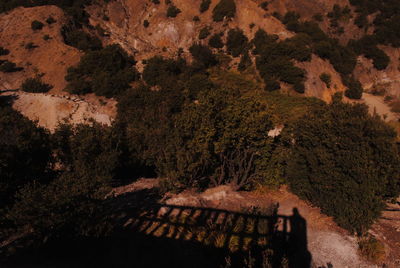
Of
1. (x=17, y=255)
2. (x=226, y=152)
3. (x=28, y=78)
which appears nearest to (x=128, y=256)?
(x=17, y=255)

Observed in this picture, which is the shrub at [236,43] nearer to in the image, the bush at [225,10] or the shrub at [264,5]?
the bush at [225,10]

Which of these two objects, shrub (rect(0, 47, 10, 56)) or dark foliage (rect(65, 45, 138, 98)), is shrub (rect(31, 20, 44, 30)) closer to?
shrub (rect(0, 47, 10, 56))

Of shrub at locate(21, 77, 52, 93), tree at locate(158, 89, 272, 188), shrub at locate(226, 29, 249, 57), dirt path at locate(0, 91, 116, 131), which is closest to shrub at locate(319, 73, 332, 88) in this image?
shrub at locate(226, 29, 249, 57)

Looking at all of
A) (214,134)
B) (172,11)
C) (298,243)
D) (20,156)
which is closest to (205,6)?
(172,11)

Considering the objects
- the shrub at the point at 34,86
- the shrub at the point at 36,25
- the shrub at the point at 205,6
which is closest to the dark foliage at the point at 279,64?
the shrub at the point at 205,6

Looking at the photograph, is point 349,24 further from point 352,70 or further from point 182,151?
point 182,151

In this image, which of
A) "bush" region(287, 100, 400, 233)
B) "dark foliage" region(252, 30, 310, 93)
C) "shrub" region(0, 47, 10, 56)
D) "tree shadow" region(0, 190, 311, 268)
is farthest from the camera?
"shrub" region(0, 47, 10, 56)

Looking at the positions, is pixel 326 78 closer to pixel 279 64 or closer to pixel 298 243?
pixel 279 64
